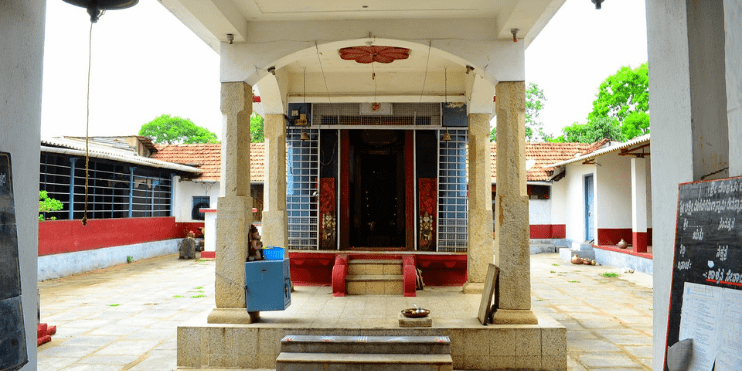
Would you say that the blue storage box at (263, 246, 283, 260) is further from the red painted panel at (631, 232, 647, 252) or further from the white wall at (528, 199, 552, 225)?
the white wall at (528, 199, 552, 225)

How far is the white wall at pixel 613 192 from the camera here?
569 inches

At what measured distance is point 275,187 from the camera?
8070mm

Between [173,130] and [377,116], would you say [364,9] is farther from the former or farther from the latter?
[173,130]

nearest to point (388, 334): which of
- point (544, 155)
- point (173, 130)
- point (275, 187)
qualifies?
point (275, 187)

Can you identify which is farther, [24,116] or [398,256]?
[398,256]

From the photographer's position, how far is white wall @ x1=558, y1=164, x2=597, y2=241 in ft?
52.1

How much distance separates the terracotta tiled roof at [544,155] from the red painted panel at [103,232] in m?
11.6

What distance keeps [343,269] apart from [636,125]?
25058mm

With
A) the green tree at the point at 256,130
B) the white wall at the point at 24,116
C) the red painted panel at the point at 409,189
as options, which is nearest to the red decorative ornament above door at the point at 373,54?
the red painted panel at the point at 409,189

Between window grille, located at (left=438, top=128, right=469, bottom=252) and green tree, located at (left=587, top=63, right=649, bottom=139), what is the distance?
2134 cm

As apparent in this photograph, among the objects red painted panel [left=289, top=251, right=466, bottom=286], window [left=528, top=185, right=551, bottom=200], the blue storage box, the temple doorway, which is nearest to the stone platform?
the blue storage box

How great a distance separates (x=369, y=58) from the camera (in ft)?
26.0

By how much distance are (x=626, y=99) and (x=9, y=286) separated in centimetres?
3172

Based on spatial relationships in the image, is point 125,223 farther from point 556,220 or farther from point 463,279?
point 556,220
